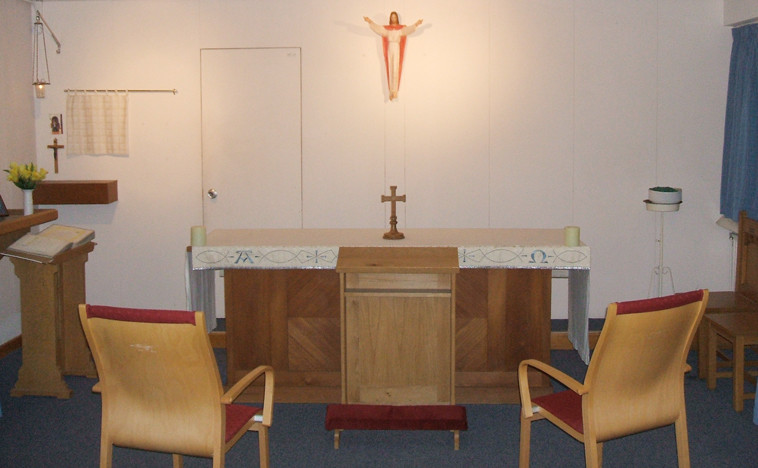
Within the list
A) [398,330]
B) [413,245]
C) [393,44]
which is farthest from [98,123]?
[398,330]

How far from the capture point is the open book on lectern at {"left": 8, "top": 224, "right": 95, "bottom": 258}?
16.3 feet

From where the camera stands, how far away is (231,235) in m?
5.15

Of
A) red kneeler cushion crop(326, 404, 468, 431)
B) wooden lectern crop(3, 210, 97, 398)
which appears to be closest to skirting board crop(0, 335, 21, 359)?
wooden lectern crop(3, 210, 97, 398)

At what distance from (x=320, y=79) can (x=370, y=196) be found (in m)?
0.98

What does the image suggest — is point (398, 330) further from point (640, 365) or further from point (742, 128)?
point (742, 128)

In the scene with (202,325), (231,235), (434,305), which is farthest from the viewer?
(231,235)

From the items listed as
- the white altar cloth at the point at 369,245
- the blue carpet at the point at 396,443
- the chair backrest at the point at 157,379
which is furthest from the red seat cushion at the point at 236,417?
the white altar cloth at the point at 369,245

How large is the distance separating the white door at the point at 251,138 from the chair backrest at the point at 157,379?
3667 millimetres

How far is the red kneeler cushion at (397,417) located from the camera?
4.20 meters

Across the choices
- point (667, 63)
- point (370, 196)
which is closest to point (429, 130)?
point (370, 196)

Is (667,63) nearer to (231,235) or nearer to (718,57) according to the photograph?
(718,57)

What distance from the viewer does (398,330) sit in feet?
14.5

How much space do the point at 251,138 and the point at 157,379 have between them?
384 cm

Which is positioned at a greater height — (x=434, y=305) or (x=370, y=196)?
(x=370, y=196)
